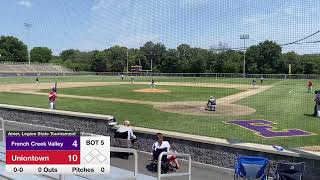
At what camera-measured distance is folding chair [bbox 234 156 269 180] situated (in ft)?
27.4

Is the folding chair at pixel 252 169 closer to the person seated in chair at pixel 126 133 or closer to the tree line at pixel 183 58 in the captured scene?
the person seated in chair at pixel 126 133

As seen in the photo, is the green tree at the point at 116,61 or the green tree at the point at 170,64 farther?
the green tree at the point at 116,61

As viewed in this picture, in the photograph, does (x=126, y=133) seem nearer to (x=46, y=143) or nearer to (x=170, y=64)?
(x=46, y=143)

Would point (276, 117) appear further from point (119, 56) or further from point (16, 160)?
point (119, 56)

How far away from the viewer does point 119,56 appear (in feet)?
222

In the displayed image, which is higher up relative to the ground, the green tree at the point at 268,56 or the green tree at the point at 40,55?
the green tree at the point at 40,55

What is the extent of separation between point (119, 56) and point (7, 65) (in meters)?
44.8

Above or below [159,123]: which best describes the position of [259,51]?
above

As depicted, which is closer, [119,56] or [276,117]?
[276,117]

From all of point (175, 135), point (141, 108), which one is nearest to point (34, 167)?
point (175, 135)

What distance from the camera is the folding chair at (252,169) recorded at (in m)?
8.35
